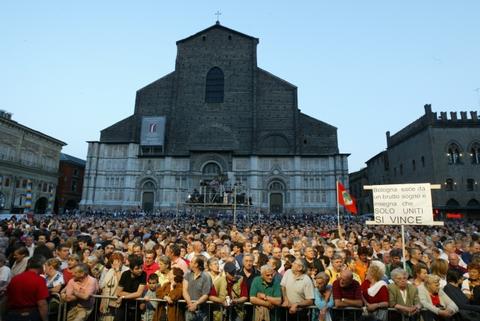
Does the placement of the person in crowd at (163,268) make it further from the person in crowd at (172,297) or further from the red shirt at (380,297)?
the red shirt at (380,297)

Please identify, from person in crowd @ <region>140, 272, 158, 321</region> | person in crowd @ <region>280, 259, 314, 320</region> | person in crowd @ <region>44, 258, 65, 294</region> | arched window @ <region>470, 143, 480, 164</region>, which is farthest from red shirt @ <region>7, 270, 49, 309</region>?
arched window @ <region>470, 143, 480, 164</region>

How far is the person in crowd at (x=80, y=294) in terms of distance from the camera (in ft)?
15.7

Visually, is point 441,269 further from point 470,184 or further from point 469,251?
point 470,184

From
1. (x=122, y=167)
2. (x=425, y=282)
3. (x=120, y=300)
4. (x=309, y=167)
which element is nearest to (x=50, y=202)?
(x=122, y=167)

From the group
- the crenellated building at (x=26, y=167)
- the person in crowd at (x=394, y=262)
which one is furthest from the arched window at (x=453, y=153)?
the crenellated building at (x=26, y=167)

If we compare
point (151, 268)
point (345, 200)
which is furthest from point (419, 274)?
point (345, 200)

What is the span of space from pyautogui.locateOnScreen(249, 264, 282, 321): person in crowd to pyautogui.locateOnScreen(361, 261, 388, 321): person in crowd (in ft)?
4.56

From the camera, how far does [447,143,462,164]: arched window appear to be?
Answer: 3575 cm

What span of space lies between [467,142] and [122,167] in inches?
1771

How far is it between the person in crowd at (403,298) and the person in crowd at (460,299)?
1.63 feet

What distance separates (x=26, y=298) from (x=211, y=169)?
38165mm

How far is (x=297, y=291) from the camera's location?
16.4 feet

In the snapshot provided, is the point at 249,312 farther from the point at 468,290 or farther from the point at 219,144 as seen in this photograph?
the point at 219,144

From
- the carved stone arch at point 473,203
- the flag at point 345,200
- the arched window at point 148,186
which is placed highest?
the arched window at point 148,186
